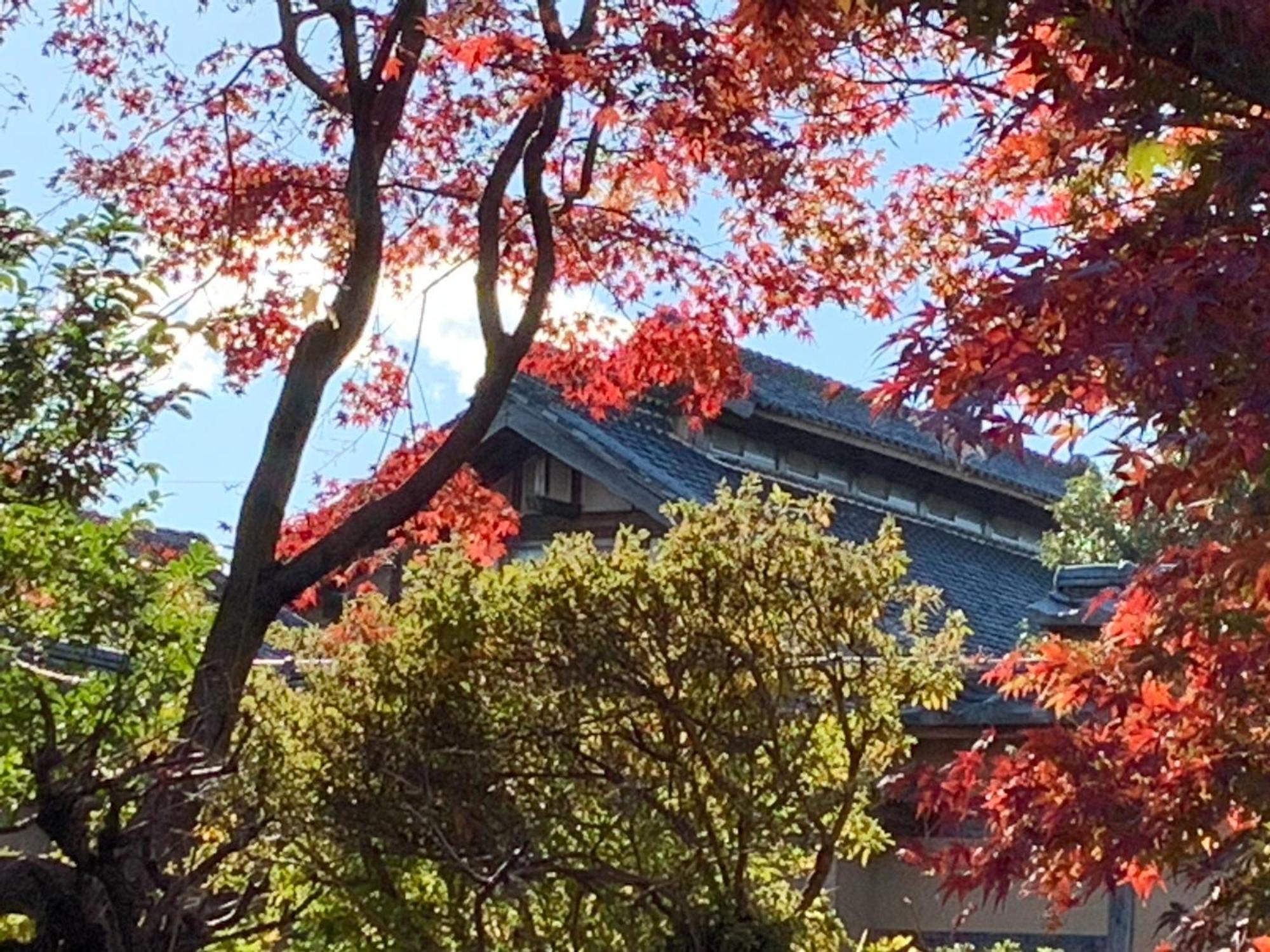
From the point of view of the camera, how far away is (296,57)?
8.36 m

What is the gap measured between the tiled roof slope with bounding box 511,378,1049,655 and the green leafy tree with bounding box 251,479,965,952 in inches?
236

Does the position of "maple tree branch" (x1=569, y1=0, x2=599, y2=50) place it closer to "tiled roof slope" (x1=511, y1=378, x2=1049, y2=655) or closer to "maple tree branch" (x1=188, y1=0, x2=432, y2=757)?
"maple tree branch" (x1=188, y1=0, x2=432, y2=757)

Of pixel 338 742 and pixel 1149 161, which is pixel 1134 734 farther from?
pixel 338 742

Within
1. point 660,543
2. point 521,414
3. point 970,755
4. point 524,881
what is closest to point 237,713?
point 524,881

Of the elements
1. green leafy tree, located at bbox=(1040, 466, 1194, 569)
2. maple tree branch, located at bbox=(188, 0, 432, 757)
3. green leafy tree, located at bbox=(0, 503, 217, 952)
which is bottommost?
green leafy tree, located at bbox=(0, 503, 217, 952)

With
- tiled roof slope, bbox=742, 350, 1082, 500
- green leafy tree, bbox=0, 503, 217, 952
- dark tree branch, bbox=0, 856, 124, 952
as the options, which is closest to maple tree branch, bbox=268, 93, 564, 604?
green leafy tree, bbox=0, 503, 217, 952

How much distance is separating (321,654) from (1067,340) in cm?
472

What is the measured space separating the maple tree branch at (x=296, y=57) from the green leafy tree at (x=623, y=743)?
2.31m

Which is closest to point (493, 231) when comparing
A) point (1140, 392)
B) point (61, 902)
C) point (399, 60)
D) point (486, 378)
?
point (486, 378)

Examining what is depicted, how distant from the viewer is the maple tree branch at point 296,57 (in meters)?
8.33

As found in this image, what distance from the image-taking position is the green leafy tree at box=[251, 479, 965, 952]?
726 centimetres

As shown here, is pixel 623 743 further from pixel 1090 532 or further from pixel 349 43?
pixel 1090 532

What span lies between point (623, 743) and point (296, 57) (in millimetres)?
3363

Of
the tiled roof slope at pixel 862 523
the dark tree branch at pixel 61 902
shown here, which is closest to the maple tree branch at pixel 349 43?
the dark tree branch at pixel 61 902
